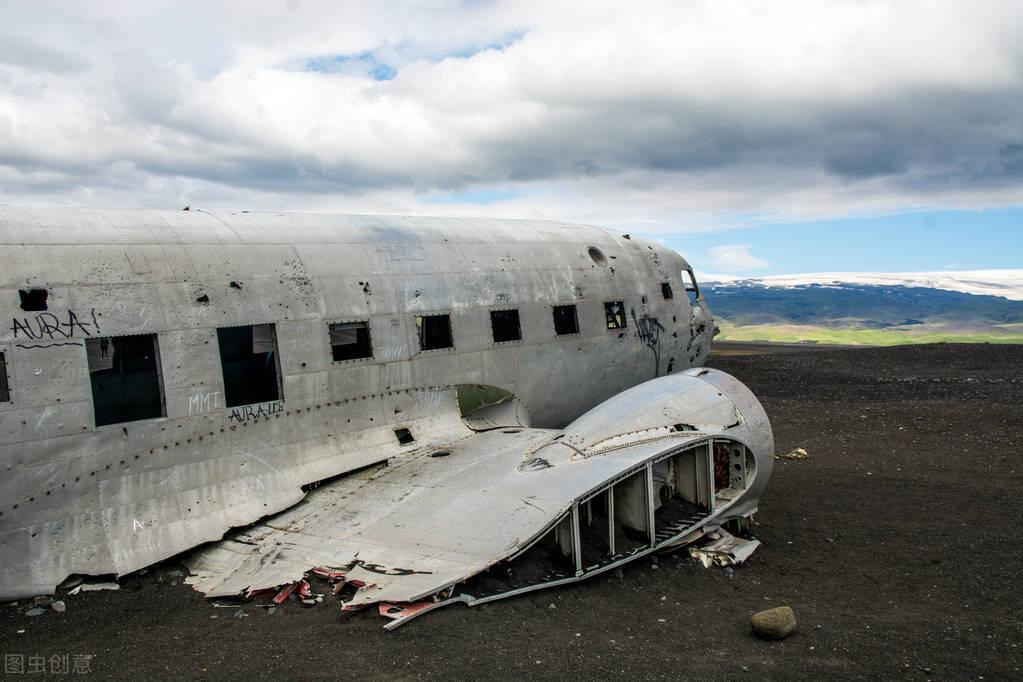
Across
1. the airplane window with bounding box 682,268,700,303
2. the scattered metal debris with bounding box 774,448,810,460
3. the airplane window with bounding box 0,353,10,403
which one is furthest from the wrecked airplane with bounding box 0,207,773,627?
the scattered metal debris with bounding box 774,448,810,460

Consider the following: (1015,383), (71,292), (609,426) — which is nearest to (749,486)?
(609,426)

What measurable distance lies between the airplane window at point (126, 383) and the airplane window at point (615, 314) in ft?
25.6

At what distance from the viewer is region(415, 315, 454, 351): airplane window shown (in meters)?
12.4

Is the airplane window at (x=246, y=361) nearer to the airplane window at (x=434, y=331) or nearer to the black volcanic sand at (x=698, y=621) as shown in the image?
the airplane window at (x=434, y=331)

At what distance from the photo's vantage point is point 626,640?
26.8 feet

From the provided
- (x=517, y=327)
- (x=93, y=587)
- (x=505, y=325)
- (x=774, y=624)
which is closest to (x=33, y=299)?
(x=93, y=587)

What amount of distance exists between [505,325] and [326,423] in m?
3.55

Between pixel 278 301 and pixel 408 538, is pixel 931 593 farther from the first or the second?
pixel 278 301

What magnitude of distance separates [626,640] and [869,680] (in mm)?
2223

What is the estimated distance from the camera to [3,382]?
8750mm

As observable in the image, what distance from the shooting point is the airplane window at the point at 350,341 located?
11.5 meters

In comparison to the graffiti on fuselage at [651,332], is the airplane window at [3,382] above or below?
above

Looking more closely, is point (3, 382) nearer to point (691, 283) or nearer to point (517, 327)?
point (517, 327)

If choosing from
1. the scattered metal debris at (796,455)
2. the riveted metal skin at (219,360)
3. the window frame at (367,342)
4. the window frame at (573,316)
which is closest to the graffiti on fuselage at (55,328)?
the riveted metal skin at (219,360)
